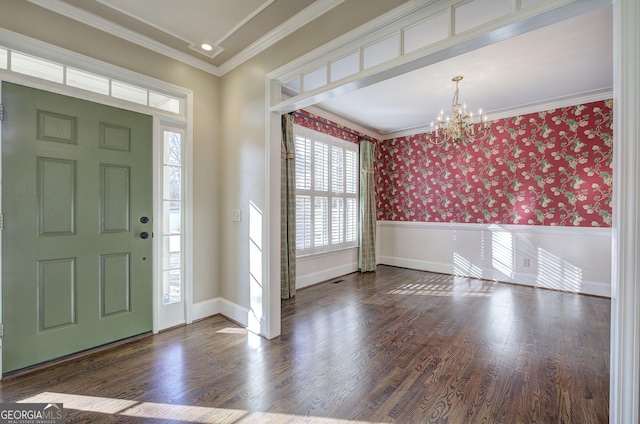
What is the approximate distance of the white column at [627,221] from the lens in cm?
126

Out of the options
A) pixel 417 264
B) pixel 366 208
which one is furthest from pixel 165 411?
pixel 417 264

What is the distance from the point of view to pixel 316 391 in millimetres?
1982

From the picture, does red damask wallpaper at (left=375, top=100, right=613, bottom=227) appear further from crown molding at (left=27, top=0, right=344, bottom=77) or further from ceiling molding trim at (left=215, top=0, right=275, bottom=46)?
ceiling molding trim at (left=215, top=0, right=275, bottom=46)

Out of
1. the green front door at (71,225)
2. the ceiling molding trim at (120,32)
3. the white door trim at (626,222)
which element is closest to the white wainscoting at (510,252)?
the white door trim at (626,222)

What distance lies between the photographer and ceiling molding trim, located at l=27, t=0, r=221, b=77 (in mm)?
2312

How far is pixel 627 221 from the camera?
129cm

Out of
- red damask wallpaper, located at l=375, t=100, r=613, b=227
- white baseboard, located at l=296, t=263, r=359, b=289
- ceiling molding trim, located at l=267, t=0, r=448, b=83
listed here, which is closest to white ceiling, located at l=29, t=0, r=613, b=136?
ceiling molding trim, located at l=267, t=0, r=448, b=83

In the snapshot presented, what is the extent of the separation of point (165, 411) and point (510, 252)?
207 inches

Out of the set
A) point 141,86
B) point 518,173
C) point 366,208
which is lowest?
point 366,208

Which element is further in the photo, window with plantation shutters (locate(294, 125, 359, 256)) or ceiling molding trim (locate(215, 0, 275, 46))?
window with plantation shutters (locate(294, 125, 359, 256))

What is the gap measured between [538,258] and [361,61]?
449cm

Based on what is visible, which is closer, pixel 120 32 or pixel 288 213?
pixel 120 32

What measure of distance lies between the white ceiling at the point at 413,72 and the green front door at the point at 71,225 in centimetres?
81

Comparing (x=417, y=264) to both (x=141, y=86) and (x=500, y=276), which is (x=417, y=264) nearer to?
(x=500, y=276)
